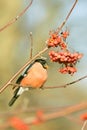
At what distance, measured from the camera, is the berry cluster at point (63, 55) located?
1.73m

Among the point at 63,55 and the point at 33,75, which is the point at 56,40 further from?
the point at 33,75

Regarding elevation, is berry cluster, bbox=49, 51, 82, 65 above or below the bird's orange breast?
above

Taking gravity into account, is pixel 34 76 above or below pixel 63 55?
below

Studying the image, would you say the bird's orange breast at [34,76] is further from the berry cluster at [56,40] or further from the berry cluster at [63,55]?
the berry cluster at [56,40]

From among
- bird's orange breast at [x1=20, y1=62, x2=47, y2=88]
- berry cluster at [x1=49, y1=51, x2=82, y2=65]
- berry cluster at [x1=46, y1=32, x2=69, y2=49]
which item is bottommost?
bird's orange breast at [x1=20, y1=62, x2=47, y2=88]

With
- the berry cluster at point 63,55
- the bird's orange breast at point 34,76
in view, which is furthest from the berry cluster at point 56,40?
the bird's orange breast at point 34,76

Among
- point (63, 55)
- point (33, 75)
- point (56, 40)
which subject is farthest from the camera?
point (33, 75)

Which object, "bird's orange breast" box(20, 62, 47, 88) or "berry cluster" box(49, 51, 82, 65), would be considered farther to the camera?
"bird's orange breast" box(20, 62, 47, 88)

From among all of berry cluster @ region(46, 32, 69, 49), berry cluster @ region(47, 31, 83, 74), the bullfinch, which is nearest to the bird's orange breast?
the bullfinch

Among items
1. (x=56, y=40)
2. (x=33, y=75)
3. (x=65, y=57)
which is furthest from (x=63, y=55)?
(x=33, y=75)

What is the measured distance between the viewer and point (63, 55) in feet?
6.01

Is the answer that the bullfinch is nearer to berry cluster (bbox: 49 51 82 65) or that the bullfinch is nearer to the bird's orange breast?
the bird's orange breast

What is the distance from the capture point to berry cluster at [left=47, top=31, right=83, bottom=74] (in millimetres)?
1733

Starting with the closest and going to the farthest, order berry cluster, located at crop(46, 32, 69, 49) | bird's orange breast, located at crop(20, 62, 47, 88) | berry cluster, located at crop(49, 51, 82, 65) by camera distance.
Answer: berry cluster, located at crop(46, 32, 69, 49) → berry cluster, located at crop(49, 51, 82, 65) → bird's orange breast, located at crop(20, 62, 47, 88)
